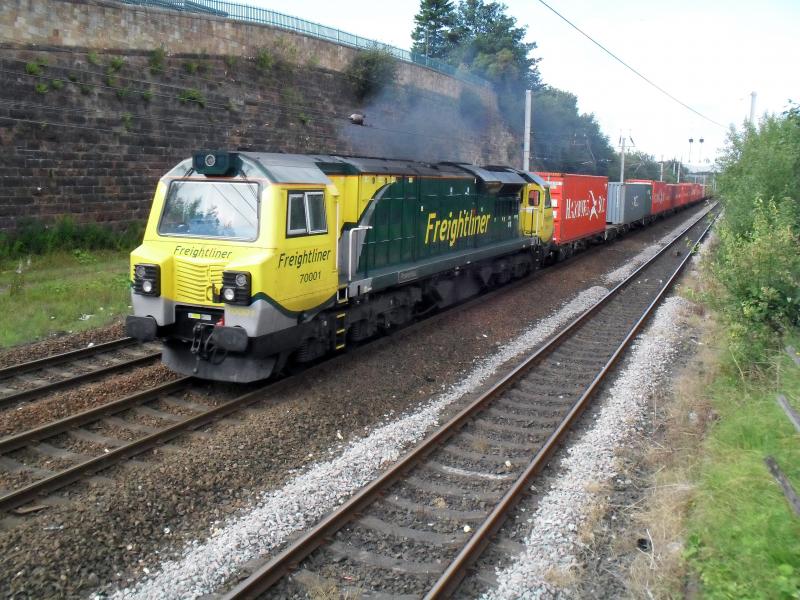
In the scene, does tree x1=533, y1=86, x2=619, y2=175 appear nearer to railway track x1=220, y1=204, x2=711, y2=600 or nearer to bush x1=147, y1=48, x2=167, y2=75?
bush x1=147, y1=48, x2=167, y2=75

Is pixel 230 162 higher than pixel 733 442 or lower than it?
higher

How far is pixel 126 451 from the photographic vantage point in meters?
7.08

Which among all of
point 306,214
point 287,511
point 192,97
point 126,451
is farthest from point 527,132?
point 287,511

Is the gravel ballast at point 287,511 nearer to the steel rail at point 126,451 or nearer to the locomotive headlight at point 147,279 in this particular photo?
the steel rail at point 126,451

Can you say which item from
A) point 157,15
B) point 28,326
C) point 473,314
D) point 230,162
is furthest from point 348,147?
point 230,162

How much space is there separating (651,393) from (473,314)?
543cm

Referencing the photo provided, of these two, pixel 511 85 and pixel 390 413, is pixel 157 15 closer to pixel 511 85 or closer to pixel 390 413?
pixel 390 413

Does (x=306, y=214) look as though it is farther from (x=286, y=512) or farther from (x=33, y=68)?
(x=33, y=68)

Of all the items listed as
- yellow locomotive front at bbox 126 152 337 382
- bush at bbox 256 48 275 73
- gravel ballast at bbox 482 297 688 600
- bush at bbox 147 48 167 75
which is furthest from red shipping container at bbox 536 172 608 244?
yellow locomotive front at bbox 126 152 337 382

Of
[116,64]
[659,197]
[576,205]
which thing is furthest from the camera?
[659,197]

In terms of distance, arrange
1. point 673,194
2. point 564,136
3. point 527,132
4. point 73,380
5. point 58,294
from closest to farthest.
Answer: point 73,380 < point 58,294 < point 527,132 < point 673,194 < point 564,136

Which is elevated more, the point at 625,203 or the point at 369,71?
the point at 369,71

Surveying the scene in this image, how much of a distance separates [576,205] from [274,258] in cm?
1775

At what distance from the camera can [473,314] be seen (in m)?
14.7
